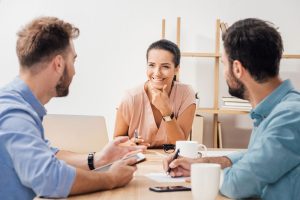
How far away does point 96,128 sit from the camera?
1.94 metres

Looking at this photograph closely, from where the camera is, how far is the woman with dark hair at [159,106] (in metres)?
2.43

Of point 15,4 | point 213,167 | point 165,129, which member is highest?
point 15,4

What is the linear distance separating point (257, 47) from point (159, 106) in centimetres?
128

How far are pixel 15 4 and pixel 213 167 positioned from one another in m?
3.31

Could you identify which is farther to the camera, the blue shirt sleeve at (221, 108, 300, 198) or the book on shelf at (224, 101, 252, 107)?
the book on shelf at (224, 101, 252, 107)

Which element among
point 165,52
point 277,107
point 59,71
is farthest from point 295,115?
point 165,52

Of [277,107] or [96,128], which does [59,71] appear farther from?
[277,107]

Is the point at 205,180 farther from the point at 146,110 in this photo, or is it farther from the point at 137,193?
the point at 146,110

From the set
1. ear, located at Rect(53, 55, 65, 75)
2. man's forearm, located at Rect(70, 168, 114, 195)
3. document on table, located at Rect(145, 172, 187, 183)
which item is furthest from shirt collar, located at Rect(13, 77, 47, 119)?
document on table, located at Rect(145, 172, 187, 183)

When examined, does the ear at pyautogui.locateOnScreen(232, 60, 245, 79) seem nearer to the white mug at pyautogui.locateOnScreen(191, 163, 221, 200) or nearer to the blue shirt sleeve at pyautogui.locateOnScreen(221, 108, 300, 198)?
the blue shirt sleeve at pyautogui.locateOnScreen(221, 108, 300, 198)

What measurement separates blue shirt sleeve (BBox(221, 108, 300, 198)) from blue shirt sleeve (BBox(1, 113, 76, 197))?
460 millimetres

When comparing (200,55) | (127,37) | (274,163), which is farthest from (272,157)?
(127,37)

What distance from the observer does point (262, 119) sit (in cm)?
127

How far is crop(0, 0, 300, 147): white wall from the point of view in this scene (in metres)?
3.82
